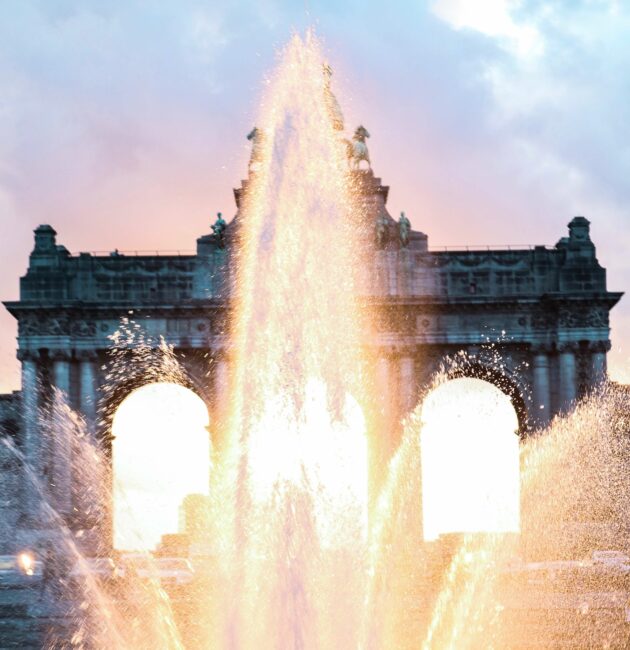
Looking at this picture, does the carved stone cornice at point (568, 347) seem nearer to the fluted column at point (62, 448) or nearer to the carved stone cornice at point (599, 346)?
the carved stone cornice at point (599, 346)

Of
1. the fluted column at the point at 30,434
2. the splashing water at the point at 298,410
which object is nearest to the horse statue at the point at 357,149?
the fluted column at the point at 30,434

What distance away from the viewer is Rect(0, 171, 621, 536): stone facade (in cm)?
3712

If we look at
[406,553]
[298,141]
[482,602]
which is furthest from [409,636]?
[406,553]

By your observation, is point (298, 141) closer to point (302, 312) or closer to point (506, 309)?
point (302, 312)

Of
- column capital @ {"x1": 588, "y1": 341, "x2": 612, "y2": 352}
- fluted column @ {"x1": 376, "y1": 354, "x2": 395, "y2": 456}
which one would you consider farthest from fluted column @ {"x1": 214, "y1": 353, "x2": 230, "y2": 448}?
column capital @ {"x1": 588, "y1": 341, "x2": 612, "y2": 352}

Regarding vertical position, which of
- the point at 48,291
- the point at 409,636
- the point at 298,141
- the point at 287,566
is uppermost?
the point at 48,291

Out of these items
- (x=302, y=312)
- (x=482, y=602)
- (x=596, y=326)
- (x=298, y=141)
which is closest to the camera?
(x=302, y=312)

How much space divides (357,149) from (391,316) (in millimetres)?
5822

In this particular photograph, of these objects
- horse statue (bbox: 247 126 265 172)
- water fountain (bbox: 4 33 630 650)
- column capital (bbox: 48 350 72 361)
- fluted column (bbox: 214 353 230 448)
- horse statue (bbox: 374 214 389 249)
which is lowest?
water fountain (bbox: 4 33 630 650)

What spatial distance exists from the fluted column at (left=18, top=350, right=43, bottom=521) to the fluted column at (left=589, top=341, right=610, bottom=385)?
18.7m

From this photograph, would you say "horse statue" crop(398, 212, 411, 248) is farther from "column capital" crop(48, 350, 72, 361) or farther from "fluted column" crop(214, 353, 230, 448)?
"column capital" crop(48, 350, 72, 361)

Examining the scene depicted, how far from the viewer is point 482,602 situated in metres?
23.0

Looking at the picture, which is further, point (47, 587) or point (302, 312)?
point (47, 587)

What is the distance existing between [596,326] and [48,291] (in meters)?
18.5
